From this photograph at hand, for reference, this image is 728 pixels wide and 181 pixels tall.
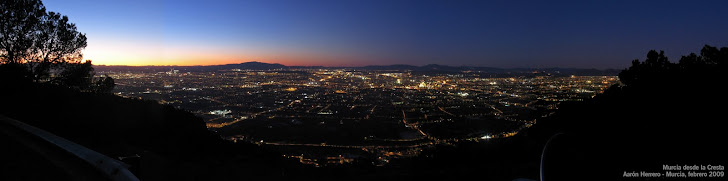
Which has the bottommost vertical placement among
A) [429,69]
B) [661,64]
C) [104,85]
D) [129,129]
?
[129,129]

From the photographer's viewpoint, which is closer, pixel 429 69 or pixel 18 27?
pixel 18 27

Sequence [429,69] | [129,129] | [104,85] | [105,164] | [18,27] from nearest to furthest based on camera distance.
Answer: [105,164]
[129,129]
[18,27]
[104,85]
[429,69]

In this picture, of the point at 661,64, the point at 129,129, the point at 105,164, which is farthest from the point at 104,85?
the point at 661,64

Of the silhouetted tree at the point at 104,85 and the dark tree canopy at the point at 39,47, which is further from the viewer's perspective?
the silhouetted tree at the point at 104,85

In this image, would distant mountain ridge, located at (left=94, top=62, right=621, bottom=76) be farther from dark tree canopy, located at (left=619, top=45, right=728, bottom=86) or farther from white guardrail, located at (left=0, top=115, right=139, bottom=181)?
white guardrail, located at (left=0, top=115, right=139, bottom=181)

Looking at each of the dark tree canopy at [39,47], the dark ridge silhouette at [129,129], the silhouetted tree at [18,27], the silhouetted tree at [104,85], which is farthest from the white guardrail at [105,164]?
the silhouetted tree at [104,85]

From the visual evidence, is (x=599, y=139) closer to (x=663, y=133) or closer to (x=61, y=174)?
(x=663, y=133)

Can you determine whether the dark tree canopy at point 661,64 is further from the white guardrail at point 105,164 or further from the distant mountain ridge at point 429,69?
the distant mountain ridge at point 429,69

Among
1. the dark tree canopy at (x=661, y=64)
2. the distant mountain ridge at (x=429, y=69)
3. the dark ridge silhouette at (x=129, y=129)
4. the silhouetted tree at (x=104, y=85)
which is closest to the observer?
the dark ridge silhouette at (x=129, y=129)

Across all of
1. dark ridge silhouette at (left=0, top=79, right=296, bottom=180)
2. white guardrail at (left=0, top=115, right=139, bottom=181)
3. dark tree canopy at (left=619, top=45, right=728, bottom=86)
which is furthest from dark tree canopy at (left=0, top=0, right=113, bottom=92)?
dark tree canopy at (left=619, top=45, right=728, bottom=86)

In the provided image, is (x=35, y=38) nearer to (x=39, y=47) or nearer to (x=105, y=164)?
(x=39, y=47)
